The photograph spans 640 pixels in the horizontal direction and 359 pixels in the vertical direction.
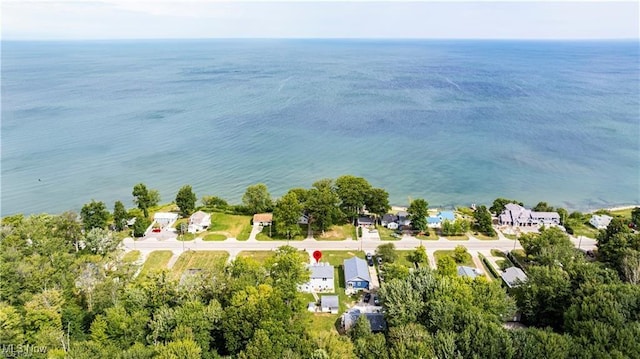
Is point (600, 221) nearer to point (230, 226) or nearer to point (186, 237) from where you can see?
point (230, 226)

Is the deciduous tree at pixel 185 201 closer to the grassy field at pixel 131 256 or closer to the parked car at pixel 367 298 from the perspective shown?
the grassy field at pixel 131 256

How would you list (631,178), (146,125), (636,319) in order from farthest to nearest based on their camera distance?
(146,125)
(631,178)
(636,319)

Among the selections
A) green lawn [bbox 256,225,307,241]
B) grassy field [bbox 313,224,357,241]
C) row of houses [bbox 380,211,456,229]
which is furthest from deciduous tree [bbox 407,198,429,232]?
green lawn [bbox 256,225,307,241]

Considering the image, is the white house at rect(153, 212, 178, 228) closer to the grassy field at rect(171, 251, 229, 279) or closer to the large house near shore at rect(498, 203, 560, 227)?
the grassy field at rect(171, 251, 229, 279)

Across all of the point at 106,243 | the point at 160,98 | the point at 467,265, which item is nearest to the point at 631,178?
the point at 467,265

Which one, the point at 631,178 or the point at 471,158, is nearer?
the point at 631,178

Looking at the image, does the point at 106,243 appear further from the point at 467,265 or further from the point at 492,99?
the point at 492,99

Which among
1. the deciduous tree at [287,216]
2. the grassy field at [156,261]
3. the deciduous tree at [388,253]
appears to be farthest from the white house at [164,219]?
the deciduous tree at [388,253]
